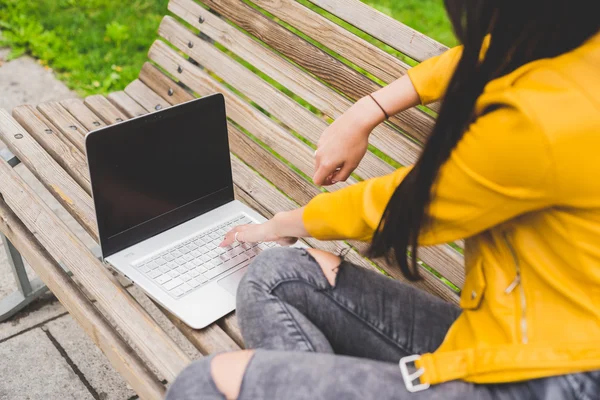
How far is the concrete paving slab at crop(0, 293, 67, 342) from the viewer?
2.46 m

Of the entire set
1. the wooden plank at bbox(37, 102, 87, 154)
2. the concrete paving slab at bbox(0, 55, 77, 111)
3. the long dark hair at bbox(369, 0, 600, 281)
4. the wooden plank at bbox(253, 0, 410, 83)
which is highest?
the long dark hair at bbox(369, 0, 600, 281)

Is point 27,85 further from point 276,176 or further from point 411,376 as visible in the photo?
point 411,376

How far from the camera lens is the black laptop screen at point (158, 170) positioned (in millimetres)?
1756

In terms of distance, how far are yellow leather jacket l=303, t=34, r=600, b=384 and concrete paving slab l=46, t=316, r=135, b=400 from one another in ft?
4.53

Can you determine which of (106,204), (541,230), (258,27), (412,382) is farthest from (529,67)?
(258,27)

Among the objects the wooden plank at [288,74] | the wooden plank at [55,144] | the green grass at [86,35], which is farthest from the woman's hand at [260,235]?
the green grass at [86,35]

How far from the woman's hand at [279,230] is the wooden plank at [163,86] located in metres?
1.09

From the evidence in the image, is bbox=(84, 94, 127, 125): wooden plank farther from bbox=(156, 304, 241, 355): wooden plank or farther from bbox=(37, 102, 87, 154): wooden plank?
bbox=(156, 304, 241, 355): wooden plank

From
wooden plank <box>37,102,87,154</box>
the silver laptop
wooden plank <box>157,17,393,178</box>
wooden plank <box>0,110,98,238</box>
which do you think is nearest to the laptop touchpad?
the silver laptop

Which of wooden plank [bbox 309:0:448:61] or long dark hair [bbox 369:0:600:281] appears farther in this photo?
A: wooden plank [bbox 309:0:448:61]

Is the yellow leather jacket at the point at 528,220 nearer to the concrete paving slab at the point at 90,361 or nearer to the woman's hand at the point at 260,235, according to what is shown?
the woman's hand at the point at 260,235

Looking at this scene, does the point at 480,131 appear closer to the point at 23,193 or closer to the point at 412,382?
the point at 412,382

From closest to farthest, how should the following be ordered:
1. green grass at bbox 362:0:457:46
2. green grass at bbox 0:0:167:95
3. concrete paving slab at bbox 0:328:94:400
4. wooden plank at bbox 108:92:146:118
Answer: concrete paving slab at bbox 0:328:94:400
wooden plank at bbox 108:92:146:118
green grass at bbox 0:0:167:95
green grass at bbox 362:0:457:46

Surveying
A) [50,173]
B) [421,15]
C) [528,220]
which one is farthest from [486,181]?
[421,15]
